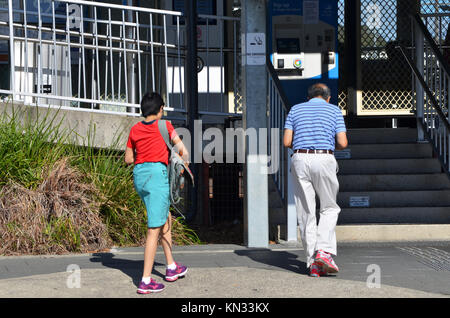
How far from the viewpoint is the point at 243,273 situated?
6227 millimetres

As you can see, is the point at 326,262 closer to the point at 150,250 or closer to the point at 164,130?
the point at 150,250

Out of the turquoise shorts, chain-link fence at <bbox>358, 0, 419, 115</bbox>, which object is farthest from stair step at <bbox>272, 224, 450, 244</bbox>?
chain-link fence at <bbox>358, 0, 419, 115</bbox>

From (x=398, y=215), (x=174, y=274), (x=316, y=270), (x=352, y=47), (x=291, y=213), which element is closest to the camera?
(x=174, y=274)

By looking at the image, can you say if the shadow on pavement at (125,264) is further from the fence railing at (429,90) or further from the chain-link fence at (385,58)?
the chain-link fence at (385,58)

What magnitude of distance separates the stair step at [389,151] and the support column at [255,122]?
2.24 m

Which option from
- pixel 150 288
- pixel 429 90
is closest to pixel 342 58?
pixel 429 90

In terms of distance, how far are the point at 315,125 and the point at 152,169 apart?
1479 millimetres

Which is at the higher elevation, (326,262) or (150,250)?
(150,250)

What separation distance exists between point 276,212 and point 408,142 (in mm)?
2432

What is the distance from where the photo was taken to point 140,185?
A: 5695 mm

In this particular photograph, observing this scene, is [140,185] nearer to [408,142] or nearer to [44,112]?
[44,112]

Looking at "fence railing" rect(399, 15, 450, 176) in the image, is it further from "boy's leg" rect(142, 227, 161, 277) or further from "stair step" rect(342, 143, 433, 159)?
"boy's leg" rect(142, 227, 161, 277)

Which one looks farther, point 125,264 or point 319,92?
point 125,264

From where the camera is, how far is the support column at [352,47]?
11094 mm
